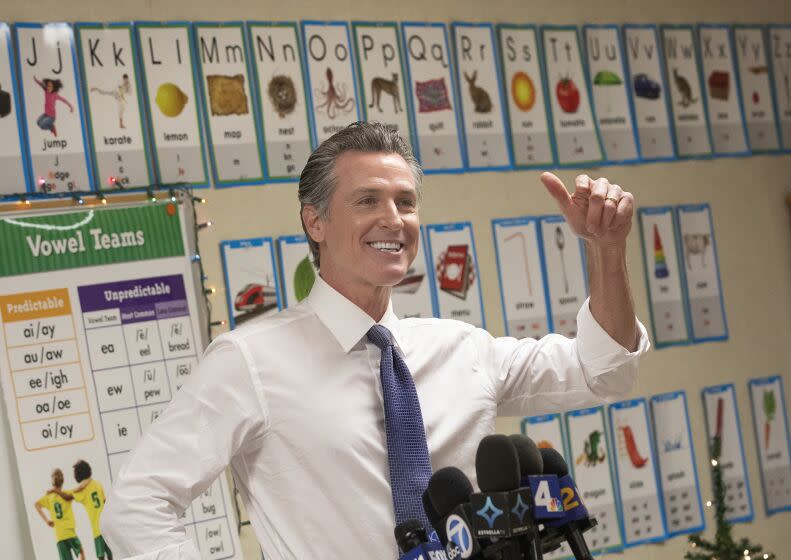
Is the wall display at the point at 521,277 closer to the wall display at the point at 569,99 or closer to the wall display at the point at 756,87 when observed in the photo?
the wall display at the point at 569,99

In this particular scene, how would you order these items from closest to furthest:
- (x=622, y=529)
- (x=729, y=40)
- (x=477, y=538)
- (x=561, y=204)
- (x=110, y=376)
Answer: (x=477, y=538) < (x=561, y=204) < (x=110, y=376) < (x=622, y=529) < (x=729, y=40)

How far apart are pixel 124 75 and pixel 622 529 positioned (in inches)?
96.7

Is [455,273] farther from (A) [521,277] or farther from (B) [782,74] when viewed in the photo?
(B) [782,74]

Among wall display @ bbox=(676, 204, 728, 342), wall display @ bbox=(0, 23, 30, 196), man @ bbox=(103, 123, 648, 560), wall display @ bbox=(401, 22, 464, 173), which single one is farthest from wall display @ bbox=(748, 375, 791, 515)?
wall display @ bbox=(0, 23, 30, 196)

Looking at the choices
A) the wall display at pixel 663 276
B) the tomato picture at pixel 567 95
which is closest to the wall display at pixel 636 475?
the wall display at pixel 663 276

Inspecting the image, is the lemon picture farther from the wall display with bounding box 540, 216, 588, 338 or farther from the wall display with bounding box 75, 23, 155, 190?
the wall display with bounding box 540, 216, 588, 338

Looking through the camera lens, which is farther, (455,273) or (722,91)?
(722,91)

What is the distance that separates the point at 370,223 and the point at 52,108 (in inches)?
61.5

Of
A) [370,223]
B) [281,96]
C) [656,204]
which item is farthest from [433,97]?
[370,223]

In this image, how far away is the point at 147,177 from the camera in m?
3.51

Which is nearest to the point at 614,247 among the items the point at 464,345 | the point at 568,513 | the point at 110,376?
the point at 464,345

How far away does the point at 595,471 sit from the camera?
4.32 m

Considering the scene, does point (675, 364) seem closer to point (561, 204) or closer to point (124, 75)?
point (124, 75)

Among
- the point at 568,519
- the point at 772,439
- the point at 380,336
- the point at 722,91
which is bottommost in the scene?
the point at 772,439
